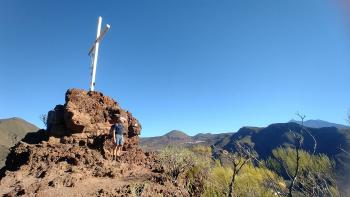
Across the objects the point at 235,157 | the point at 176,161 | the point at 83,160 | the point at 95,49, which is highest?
the point at 95,49

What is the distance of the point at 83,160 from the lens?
11281mm

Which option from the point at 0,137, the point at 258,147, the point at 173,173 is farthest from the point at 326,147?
the point at 173,173

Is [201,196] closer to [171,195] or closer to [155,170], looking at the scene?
[171,195]

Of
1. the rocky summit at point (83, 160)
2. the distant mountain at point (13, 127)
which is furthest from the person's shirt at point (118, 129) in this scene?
the distant mountain at point (13, 127)

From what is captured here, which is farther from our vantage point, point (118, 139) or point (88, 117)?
point (88, 117)

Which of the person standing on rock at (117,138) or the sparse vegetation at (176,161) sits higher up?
the person standing on rock at (117,138)

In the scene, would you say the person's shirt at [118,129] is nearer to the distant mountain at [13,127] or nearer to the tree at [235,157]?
the tree at [235,157]

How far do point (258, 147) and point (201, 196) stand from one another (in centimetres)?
14966

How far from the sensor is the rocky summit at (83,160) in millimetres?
9828

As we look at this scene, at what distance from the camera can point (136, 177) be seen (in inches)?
424

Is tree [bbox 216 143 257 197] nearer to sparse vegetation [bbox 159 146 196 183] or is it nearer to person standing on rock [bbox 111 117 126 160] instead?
sparse vegetation [bbox 159 146 196 183]

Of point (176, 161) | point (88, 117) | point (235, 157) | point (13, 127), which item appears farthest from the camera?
point (13, 127)

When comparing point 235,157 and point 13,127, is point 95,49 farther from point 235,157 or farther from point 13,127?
point 13,127

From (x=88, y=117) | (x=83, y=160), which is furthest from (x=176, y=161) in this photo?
(x=88, y=117)
